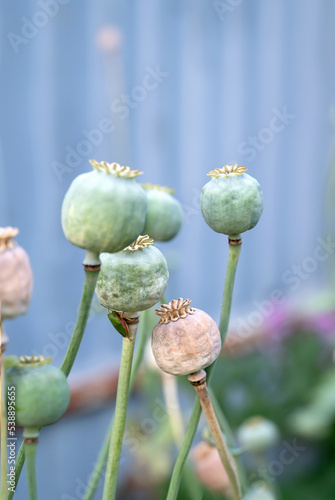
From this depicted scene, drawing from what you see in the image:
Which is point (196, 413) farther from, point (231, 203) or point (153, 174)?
point (153, 174)

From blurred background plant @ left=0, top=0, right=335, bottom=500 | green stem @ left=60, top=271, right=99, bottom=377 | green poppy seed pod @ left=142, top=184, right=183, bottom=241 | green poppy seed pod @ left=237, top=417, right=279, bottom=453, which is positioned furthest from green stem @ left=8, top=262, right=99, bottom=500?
blurred background plant @ left=0, top=0, right=335, bottom=500

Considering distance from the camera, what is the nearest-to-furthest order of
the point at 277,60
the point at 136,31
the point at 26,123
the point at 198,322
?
the point at 198,322
the point at 26,123
the point at 136,31
the point at 277,60

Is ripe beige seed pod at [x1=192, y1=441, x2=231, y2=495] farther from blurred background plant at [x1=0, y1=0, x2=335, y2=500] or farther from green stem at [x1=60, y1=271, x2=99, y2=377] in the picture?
blurred background plant at [x1=0, y1=0, x2=335, y2=500]

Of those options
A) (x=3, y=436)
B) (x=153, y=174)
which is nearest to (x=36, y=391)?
(x=3, y=436)

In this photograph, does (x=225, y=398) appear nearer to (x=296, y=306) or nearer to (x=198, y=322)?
(x=296, y=306)

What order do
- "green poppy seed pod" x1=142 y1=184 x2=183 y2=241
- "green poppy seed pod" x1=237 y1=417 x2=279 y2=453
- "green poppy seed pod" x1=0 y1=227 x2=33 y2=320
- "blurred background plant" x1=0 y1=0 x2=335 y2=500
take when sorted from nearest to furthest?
"green poppy seed pod" x1=0 y1=227 x2=33 y2=320 < "green poppy seed pod" x1=142 y1=184 x2=183 y2=241 < "green poppy seed pod" x1=237 y1=417 x2=279 y2=453 < "blurred background plant" x1=0 y1=0 x2=335 y2=500

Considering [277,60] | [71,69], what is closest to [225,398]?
[71,69]
